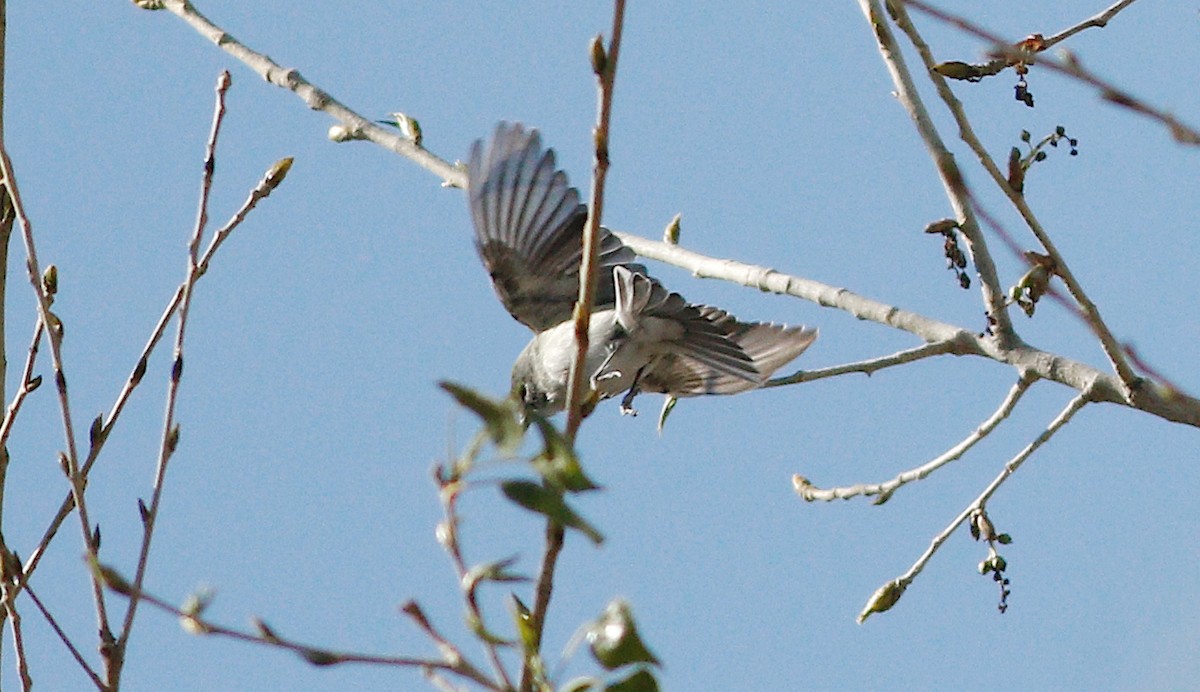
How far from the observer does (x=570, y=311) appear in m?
5.49

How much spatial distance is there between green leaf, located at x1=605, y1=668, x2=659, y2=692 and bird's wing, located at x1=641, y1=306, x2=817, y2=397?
3.66 metres

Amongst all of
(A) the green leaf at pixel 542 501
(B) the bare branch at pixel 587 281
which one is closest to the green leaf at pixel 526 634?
(B) the bare branch at pixel 587 281

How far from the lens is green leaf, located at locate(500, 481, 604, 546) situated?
1.29m

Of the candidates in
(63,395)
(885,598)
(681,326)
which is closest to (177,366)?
(63,395)

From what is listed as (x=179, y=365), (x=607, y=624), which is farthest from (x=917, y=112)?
(x=607, y=624)

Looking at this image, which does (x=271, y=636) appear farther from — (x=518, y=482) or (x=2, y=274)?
(x=2, y=274)

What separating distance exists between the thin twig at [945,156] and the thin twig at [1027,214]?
0.30 m

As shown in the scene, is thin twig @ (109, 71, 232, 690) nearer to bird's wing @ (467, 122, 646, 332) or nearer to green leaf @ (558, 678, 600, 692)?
green leaf @ (558, 678, 600, 692)

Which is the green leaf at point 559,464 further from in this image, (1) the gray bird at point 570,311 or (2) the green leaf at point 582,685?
(1) the gray bird at point 570,311

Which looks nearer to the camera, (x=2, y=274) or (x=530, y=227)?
(x=2, y=274)

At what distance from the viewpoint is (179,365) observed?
6.85 feet

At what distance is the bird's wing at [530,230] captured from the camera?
469 cm

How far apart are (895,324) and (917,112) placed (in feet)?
1.66

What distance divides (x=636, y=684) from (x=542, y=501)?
0.22 m
